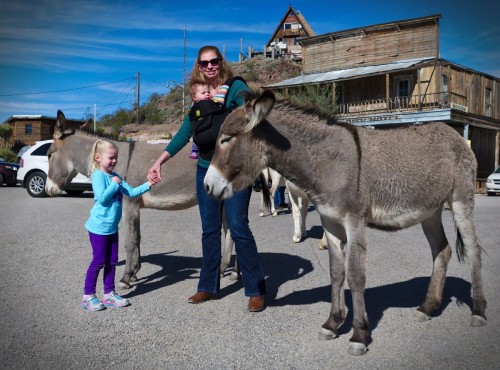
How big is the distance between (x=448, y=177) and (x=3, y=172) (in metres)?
23.5

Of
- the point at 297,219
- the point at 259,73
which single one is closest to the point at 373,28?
the point at 297,219

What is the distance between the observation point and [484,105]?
33.5 metres

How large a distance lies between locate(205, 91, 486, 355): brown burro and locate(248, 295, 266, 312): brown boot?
869mm

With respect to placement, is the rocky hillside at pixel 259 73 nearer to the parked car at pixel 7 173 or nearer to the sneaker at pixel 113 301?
the parked car at pixel 7 173

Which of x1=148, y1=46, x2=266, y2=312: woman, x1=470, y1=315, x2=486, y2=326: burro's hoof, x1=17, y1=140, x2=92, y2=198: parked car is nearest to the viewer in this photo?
x1=470, y1=315, x2=486, y2=326: burro's hoof

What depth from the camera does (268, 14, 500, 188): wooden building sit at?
2906cm

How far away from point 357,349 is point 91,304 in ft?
8.67

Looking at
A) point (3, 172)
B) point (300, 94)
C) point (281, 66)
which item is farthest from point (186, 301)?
point (281, 66)

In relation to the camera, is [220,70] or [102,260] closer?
[102,260]

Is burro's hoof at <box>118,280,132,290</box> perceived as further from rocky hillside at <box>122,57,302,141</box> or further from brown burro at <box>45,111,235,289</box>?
rocky hillside at <box>122,57,302,141</box>

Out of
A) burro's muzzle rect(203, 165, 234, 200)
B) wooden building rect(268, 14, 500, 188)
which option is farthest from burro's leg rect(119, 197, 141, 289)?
wooden building rect(268, 14, 500, 188)

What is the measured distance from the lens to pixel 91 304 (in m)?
4.57

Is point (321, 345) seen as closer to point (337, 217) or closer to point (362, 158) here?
point (337, 217)

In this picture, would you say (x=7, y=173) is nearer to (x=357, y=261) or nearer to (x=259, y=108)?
(x=259, y=108)
